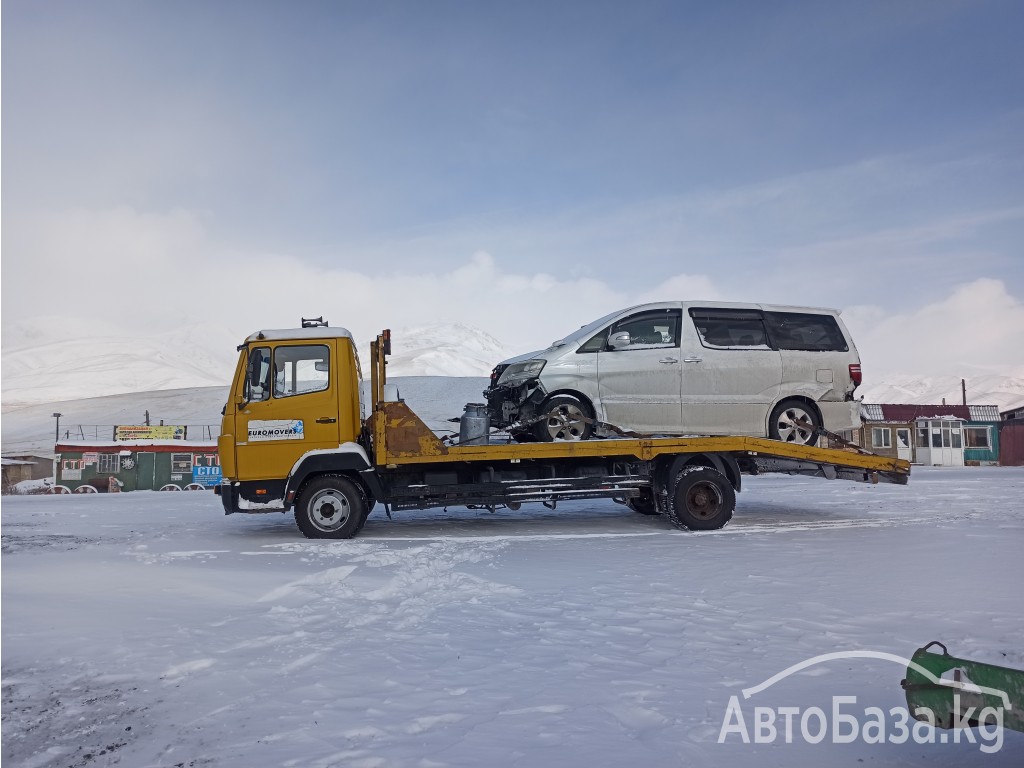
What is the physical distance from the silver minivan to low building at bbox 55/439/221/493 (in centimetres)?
2276

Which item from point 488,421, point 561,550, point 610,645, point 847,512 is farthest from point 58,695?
point 847,512

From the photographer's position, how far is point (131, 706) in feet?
11.1

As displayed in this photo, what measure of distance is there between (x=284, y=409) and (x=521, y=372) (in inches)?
118

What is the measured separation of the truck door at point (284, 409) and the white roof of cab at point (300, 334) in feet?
0.32

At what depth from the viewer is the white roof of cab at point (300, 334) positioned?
27.7 feet

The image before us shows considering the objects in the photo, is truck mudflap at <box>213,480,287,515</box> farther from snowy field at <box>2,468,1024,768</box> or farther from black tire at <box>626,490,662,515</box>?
black tire at <box>626,490,662,515</box>

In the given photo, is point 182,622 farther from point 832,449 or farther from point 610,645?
point 832,449

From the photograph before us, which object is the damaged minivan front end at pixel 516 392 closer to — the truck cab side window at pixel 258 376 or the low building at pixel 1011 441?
the truck cab side window at pixel 258 376

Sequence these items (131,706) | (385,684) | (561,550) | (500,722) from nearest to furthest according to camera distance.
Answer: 1. (500,722)
2. (131,706)
3. (385,684)
4. (561,550)

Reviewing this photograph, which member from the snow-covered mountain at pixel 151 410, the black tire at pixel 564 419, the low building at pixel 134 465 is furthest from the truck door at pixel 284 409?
the snow-covered mountain at pixel 151 410

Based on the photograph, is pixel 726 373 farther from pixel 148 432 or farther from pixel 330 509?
pixel 148 432

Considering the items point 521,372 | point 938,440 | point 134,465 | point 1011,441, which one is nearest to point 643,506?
point 521,372

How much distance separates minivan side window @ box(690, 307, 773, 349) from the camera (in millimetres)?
8688

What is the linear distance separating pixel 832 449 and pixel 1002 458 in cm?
3489
